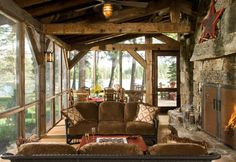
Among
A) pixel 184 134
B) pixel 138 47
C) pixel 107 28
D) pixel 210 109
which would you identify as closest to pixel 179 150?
pixel 184 134

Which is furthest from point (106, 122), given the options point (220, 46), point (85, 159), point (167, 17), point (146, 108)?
point (167, 17)

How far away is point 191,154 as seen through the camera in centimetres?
304

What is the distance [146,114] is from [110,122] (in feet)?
2.44

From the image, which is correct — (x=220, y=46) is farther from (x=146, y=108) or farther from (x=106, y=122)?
(x=106, y=122)

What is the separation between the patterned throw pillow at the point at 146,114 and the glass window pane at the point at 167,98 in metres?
5.38

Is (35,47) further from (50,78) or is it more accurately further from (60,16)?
(50,78)

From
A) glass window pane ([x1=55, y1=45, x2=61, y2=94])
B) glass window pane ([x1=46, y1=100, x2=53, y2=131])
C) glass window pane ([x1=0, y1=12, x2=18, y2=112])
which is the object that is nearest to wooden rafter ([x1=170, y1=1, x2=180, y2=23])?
glass window pane ([x1=0, y1=12, x2=18, y2=112])

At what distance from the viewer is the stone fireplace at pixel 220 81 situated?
5535 mm

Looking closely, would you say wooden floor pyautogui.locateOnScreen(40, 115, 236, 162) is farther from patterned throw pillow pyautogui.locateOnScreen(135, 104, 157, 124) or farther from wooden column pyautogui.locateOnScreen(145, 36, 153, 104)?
wooden column pyautogui.locateOnScreen(145, 36, 153, 104)

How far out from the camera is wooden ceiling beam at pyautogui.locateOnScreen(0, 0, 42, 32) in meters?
4.97

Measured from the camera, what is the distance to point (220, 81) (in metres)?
6.25

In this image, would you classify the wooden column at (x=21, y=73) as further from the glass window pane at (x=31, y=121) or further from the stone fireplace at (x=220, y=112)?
the stone fireplace at (x=220, y=112)

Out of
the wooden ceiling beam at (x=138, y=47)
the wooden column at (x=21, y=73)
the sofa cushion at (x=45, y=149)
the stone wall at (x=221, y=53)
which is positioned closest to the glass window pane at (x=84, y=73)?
the wooden ceiling beam at (x=138, y=47)

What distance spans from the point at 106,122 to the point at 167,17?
17.0ft
